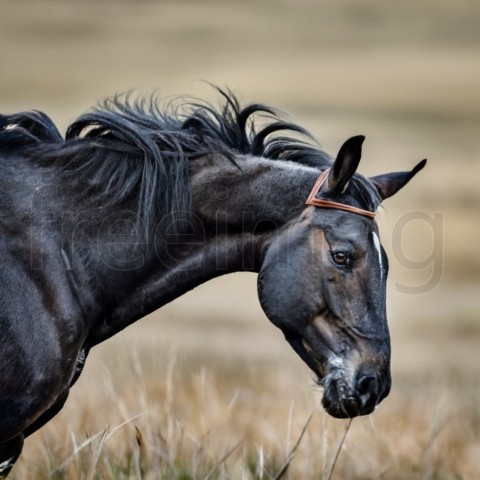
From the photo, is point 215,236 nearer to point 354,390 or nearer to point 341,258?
point 341,258

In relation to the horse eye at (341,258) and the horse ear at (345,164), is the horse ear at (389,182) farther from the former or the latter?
the horse eye at (341,258)

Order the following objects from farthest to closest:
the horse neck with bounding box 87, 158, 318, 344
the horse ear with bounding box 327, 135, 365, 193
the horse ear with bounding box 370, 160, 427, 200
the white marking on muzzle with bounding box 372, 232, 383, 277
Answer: the horse ear with bounding box 370, 160, 427, 200 < the horse neck with bounding box 87, 158, 318, 344 < the white marking on muzzle with bounding box 372, 232, 383, 277 < the horse ear with bounding box 327, 135, 365, 193

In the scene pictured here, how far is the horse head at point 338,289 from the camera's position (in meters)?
5.43

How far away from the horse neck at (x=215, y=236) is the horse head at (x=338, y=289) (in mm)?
185

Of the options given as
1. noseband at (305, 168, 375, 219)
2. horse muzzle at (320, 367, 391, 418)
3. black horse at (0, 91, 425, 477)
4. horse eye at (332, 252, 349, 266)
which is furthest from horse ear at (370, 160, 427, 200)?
horse muzzle at (320, 367, 391, 418)

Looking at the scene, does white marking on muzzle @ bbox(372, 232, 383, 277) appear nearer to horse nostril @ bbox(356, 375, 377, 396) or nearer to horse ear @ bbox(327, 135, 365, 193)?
horse ear @ bbox(327, 135, 365, 193)

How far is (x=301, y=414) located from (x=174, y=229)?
148 inches

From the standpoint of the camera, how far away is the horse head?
5.43 m

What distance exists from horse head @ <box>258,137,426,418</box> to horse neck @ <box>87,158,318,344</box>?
0.19 meters

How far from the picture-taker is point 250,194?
5.80m

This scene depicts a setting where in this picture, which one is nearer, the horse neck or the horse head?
the horse head

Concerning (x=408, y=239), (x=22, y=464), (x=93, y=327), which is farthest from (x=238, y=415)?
(x=408, y=239)

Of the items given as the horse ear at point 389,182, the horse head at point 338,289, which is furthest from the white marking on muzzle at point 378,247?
the horse ear at point 389,182

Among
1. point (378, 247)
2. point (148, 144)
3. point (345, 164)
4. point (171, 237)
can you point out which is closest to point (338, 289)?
point (378, 247)
